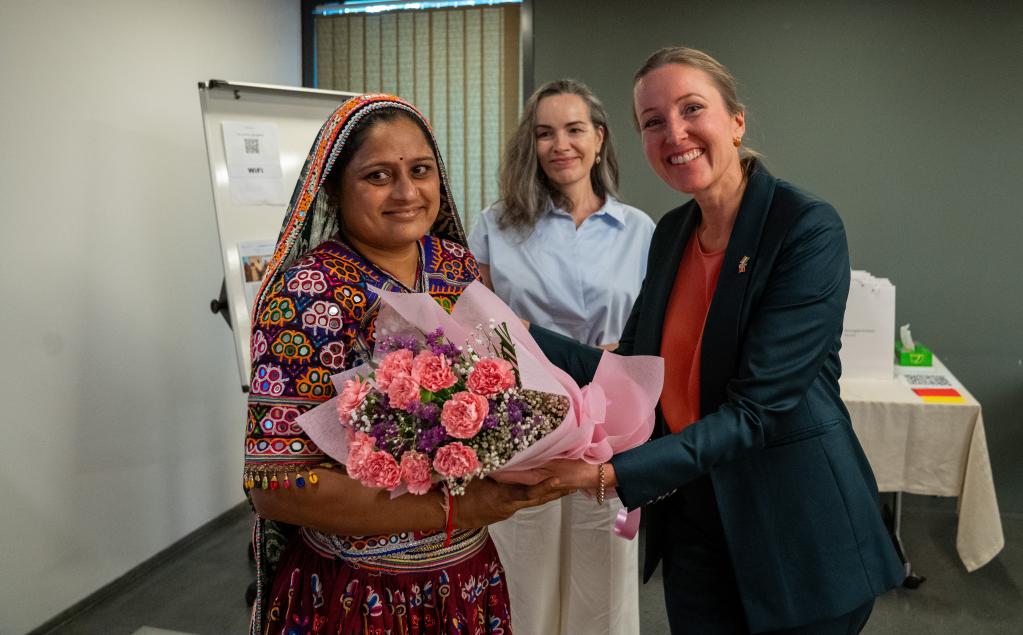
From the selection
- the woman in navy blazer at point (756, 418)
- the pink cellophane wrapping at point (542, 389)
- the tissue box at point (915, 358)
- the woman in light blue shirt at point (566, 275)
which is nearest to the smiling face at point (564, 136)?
the woman in light blue shirt at point (566, 275)

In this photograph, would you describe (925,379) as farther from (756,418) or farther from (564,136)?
(756,418)

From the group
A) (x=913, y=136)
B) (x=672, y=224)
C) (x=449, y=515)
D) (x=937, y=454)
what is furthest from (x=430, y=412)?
(x=913, y=136)

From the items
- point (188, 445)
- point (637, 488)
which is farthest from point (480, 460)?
point (188, 445)

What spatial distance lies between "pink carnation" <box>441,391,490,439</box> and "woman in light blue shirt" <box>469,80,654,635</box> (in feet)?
4.13

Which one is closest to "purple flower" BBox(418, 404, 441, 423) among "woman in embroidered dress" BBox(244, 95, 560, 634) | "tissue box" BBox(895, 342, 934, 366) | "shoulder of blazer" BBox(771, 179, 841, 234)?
"woman in embroidered dress" BBox(244, 95, 560, 634)

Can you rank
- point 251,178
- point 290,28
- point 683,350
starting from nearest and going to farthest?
point 683,350
point 251,178
point 290,28

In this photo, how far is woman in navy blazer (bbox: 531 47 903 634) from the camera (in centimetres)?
137

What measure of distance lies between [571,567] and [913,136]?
3074 millimetres

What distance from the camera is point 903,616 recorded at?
10.1 feet

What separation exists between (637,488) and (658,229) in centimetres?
68

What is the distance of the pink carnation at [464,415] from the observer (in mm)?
1097

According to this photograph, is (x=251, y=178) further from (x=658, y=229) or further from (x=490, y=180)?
(x=658, y=229)

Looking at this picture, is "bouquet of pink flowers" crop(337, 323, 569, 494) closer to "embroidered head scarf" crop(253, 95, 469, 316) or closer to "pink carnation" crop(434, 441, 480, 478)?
"pink carnation" crop(434, 441, 480, 478)

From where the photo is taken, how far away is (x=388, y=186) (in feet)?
4.57
